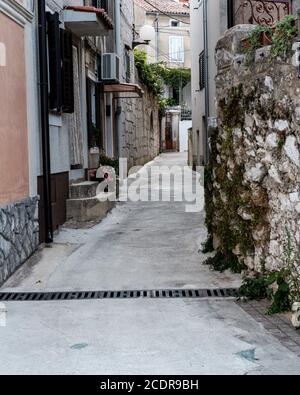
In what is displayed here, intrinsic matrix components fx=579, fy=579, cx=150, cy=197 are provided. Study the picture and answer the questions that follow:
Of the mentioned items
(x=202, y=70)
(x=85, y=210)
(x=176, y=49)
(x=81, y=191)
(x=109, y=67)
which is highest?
(x=176, y=49)

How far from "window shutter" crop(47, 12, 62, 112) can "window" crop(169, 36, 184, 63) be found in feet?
115

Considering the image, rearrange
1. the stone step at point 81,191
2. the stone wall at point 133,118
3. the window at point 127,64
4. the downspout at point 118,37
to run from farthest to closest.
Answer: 1. the window at point 127,64
2. the stone wall at point 133,118
3. the downspout at point 118,37
4. the stone step at point 81,191

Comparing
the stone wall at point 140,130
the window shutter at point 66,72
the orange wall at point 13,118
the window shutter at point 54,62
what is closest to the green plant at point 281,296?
the orange wall at point 13,118

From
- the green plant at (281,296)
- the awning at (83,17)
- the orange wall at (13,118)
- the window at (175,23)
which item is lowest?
the green plant at (281,296)

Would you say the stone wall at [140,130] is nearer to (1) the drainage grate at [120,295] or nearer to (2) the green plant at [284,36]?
(1) the drainage grate at [120,295]

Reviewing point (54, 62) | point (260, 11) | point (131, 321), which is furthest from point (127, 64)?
point (131, 321)

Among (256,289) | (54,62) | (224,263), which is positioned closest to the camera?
(256,289)

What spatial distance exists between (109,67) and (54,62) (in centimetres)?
464

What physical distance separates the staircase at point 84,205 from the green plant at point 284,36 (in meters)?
5.40

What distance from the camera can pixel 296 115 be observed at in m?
5.24

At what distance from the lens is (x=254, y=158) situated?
20.5 ft

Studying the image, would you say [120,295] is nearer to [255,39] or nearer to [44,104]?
[255,39]

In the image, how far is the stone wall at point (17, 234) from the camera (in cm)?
669
